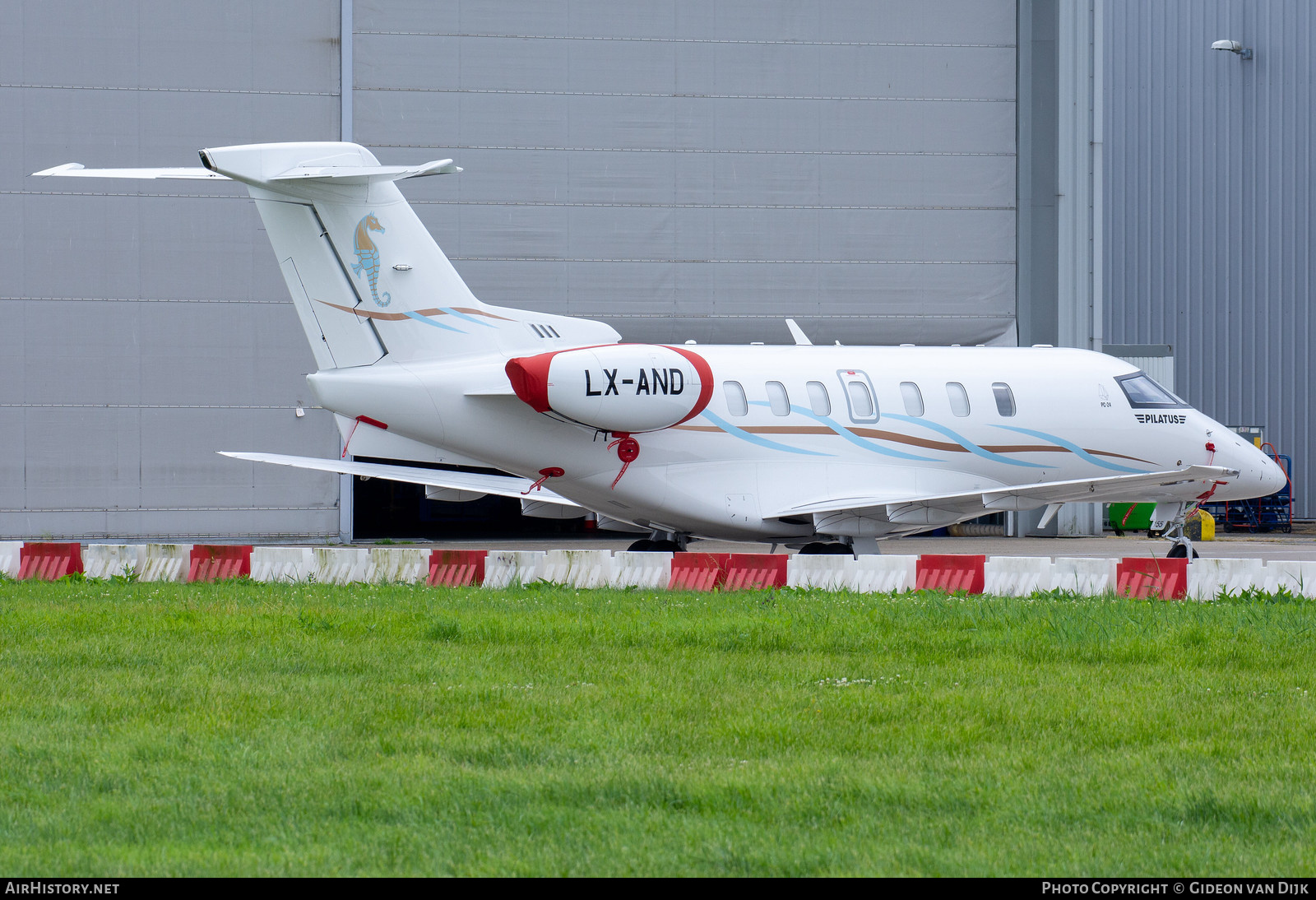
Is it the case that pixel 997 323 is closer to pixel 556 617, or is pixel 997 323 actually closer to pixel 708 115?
pixel 708 115

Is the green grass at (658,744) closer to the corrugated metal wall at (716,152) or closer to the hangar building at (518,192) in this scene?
the hangar building at (518,192)

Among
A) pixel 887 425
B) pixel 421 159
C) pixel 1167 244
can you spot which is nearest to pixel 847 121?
pixel 421 159

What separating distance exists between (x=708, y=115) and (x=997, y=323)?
721 cm

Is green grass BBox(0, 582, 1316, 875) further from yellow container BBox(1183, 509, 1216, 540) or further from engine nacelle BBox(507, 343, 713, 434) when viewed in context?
yellow container BBox(1183, 509, 1216, 540)

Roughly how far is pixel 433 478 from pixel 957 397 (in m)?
6.72

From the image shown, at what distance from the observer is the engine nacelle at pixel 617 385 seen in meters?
14.6

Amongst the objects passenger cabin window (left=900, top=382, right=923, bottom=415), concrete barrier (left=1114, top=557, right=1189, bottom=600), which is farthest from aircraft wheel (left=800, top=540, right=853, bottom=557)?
concrete barrier (left=1114, top=557, right=1189, bottom=600)

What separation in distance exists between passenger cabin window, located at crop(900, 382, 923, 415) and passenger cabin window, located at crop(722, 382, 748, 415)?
2.15m

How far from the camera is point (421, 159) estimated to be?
25875 mm

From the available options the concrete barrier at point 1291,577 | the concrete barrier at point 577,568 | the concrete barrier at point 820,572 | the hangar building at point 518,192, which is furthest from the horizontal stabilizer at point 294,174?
the hangar building at point 518,192

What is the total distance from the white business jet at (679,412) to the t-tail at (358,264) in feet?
0.07

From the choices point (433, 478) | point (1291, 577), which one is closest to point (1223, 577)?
point (1291, 577)


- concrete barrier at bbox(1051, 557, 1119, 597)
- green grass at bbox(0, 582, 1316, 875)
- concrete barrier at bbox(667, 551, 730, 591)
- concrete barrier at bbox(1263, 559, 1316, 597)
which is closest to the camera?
green grass at bbox(0, 582, 1316, 875)

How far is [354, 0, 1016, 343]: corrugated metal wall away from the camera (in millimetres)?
25750
